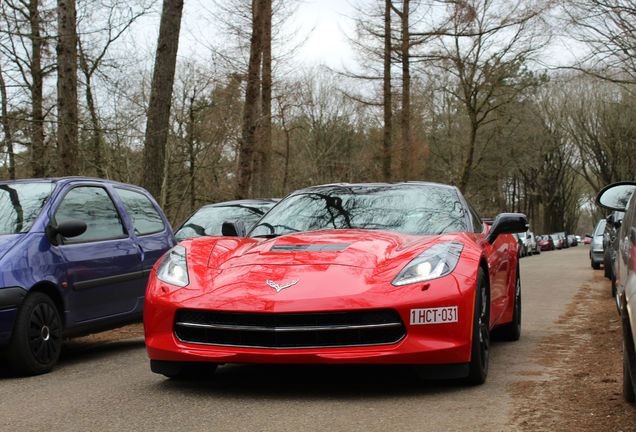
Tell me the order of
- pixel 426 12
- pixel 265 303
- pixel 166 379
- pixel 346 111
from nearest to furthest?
pixel 265 303, pixel 166 379, pixel 426 12, pixel 346 111

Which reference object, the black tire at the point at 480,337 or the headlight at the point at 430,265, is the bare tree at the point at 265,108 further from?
the headlight at the point at 430,265

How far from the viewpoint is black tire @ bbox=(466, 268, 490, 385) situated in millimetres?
4582

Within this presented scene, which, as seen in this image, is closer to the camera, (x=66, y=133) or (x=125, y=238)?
(x=125, y=238)

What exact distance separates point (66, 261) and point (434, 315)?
3.25m

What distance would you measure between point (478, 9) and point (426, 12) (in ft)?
7.56

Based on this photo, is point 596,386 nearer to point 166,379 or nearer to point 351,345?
point 351,345

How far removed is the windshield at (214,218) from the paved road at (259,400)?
5.08m

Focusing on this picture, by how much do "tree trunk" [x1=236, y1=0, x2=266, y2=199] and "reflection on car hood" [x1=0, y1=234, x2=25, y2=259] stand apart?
1140 centimetres

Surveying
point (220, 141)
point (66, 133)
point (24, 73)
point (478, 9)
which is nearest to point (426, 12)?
point (478, 9)

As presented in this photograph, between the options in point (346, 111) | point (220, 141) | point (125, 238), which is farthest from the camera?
Answer: point (346, 111)

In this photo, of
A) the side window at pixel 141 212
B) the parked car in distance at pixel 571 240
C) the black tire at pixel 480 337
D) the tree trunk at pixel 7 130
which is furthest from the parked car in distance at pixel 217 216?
the parked car in distance at pixel 571 240

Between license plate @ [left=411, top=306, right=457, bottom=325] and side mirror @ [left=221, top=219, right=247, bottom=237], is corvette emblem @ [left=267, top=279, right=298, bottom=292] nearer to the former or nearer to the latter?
license plate @ [left=411, top=306, right=457, bottom=325]

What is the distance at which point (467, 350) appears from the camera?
176 inches

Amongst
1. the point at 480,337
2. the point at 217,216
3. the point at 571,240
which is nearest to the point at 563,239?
the point at 571,240
